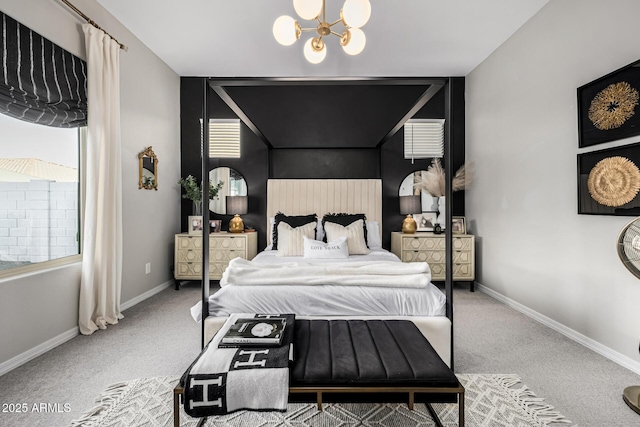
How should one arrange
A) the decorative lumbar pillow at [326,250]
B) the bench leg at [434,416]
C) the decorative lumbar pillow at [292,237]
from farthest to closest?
the decorative lumbar pillow at [292,237], the decorative lumbar pillow at [326,250], the bench leg at [434,416]

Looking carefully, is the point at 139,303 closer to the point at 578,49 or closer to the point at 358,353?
the point at 358,353

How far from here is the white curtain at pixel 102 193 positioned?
2.75 metres

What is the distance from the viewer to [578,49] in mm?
2645

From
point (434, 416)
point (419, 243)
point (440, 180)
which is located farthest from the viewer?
point (440, 180)

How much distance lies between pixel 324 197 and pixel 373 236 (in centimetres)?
87

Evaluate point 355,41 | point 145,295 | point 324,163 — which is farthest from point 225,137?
point 355,41

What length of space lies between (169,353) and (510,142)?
3848mm

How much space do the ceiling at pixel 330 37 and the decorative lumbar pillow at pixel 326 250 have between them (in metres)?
2.17

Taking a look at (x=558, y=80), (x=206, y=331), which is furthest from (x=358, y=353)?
(x=558, y=80)

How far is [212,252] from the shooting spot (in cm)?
418

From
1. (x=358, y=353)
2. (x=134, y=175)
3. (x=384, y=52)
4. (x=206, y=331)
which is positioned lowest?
(x=206, y=331)

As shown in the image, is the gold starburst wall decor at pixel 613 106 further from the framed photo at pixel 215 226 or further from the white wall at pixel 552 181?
the framed photo at pixel 215 226

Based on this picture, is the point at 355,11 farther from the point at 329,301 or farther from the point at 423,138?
the point at 423,138

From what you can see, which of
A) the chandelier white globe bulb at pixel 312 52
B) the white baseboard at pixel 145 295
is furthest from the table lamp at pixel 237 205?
the chandelier white globe bulb at pixel 312 52
